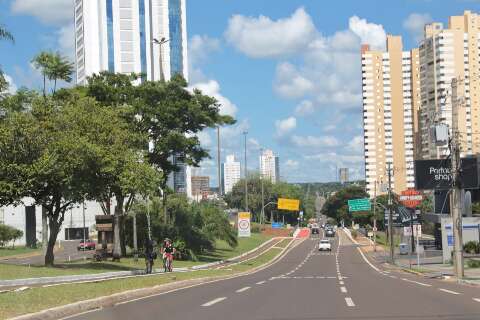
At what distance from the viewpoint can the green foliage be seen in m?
85.0

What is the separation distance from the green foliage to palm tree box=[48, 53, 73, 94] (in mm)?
47002

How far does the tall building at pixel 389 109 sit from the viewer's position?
146500mm

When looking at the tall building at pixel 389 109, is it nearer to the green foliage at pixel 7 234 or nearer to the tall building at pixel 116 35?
the tall building at pixel 116 35

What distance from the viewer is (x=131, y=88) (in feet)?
160

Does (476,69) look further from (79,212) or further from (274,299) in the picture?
(274,299)

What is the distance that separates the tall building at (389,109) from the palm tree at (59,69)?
360 ft

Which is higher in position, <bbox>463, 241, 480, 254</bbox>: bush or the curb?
the curb

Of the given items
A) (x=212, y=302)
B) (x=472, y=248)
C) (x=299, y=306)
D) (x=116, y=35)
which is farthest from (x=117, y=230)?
(x=116, y=35)

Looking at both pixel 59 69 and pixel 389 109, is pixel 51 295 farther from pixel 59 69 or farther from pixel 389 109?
pixel 389 109

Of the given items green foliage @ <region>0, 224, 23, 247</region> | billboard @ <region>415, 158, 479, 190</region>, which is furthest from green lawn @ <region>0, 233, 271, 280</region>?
green foliage @ <region>0, 224, 23, 247</region>

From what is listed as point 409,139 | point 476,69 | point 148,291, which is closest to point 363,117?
point 409,139

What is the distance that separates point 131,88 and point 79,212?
62451 millimetres

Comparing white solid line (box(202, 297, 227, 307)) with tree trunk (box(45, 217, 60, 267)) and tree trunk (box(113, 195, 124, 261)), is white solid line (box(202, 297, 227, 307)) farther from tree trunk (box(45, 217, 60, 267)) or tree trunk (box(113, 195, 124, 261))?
tree trunk (box(113, 195, 124, 261))

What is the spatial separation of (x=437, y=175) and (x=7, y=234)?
52.7m
